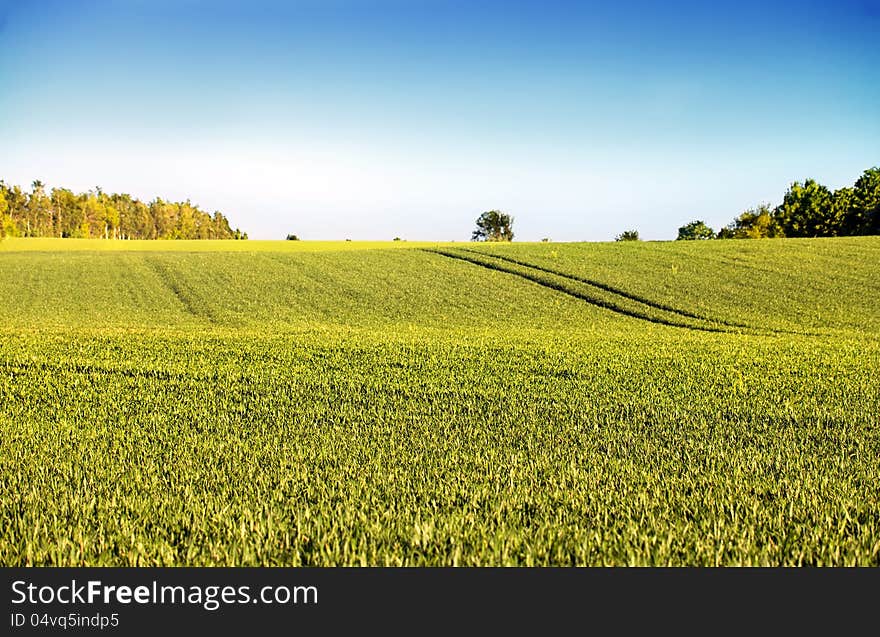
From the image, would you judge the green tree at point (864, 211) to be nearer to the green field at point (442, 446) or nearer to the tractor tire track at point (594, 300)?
the tractor tire track at point (594, 300)

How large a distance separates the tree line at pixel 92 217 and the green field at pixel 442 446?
89.7 m

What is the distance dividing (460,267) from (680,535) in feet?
117

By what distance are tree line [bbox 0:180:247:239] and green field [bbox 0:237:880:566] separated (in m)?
89.7

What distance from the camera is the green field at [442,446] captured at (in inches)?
172

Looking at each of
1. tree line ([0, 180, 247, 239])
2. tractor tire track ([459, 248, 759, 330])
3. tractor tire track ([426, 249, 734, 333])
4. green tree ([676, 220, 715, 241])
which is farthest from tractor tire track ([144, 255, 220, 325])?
green tree ([676, 220, 715, 241])

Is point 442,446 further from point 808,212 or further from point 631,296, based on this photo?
point 808,212

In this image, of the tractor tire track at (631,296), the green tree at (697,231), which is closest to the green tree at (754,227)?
the green tree at (697,231)

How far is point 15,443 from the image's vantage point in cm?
737

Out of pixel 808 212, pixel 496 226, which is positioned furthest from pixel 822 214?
pixel 496 226

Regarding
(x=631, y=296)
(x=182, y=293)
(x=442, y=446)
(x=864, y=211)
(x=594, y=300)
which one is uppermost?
(x=864, y=211)

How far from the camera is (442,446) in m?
7.18

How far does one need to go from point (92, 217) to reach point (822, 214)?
403 feet

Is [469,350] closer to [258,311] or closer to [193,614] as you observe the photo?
[193,614]

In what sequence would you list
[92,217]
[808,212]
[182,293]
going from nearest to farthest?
[182,293]
[808,212]
[92,217]
